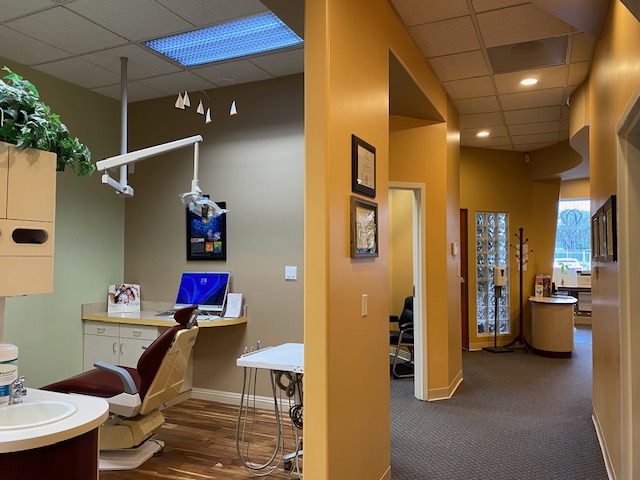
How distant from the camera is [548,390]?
4.89m

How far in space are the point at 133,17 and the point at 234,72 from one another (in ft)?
3.61

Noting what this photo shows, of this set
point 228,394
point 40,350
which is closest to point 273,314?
point 228,394

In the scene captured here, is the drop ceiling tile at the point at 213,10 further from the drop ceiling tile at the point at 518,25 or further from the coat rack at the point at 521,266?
the coat rack at the point at 521,266

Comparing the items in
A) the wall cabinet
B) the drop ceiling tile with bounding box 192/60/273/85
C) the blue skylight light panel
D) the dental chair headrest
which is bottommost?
the dental chair headrest

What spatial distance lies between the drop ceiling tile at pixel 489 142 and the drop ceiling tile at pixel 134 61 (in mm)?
4295

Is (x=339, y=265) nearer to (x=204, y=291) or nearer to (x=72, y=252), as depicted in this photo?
(x=204, y=291)

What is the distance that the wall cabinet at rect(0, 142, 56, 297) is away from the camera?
67.7 inches

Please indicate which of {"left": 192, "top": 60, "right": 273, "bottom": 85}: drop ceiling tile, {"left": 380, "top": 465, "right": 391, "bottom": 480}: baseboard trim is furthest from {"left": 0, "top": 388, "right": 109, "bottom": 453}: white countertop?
{"left": 192, "top": 60, "right": 273, "bottom": 85}: drop ceiling tile

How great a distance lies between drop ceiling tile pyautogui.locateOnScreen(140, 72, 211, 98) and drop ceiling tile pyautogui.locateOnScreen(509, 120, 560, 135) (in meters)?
3.82

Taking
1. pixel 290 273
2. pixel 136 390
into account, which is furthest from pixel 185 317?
pixel 290 273

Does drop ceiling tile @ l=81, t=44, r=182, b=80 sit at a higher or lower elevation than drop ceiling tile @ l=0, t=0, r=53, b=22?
lower

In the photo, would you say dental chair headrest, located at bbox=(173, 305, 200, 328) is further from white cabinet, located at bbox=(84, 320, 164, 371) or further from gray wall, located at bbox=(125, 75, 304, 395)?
gray wall, located at bbox=(125, 75, 304, 395)

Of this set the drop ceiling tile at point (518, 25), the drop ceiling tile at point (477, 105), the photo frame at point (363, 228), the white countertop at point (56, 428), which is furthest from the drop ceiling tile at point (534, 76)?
the white countertop at point (56, 428)

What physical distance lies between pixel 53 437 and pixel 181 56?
3230 millimetres
